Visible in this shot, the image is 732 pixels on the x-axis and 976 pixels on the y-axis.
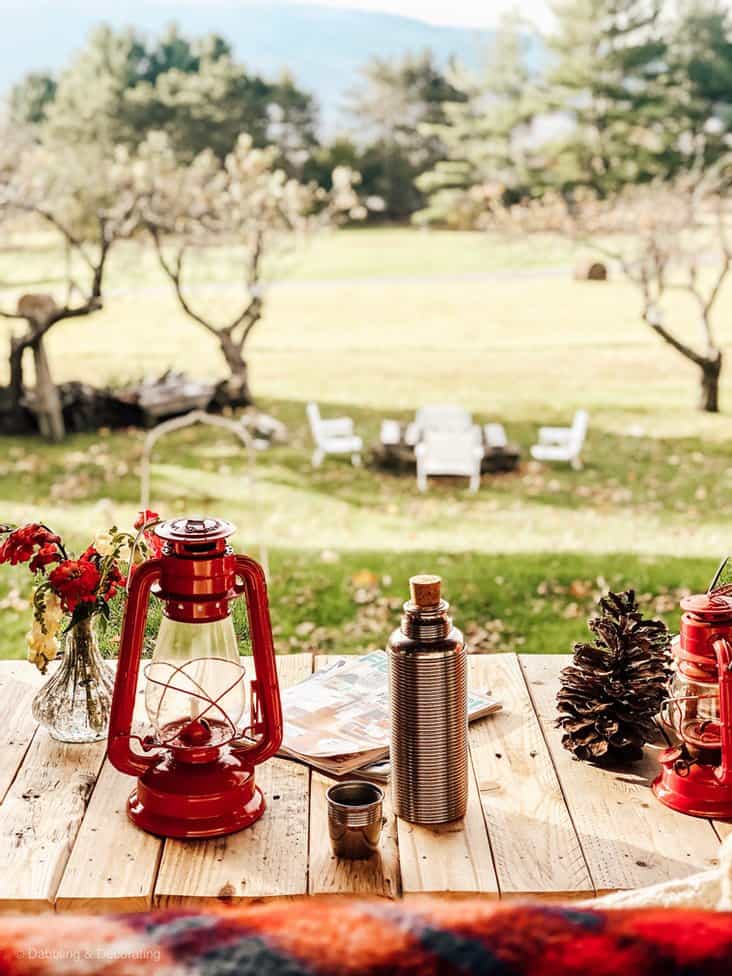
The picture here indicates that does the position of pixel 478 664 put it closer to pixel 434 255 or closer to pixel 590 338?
pixel 590 338

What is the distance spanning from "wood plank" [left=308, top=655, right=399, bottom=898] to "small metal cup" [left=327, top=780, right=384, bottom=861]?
12 mm

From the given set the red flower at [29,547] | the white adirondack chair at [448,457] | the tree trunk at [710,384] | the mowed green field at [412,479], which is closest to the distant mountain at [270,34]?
the mowed green field at [412,479]

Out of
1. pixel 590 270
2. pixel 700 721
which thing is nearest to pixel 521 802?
pixel 700 721

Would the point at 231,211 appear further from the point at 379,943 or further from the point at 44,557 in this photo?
the point at 379,943

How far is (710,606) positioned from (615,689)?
22 cm

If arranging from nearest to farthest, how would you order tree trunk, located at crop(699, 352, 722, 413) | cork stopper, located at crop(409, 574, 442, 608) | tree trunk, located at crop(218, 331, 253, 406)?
cork stopper, located at crop(409, 574, 442, 608) < tree trunk, located at crop(218, 331, 253, 406) < tree trunk, located at crop(699, 352, 722, 413)

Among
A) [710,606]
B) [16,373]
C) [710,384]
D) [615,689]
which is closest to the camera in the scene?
[710,606]

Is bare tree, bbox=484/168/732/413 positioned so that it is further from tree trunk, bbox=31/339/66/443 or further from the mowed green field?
tree trunk, bbox=31/339/66/443

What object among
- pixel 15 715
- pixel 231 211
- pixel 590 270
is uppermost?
pixel 15 715

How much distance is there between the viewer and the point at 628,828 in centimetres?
150

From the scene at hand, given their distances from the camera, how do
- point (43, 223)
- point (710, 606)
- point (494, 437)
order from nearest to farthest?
point (710, 606), point (494, 437), point (43, 223)

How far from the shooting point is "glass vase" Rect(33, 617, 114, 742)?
5.74ft

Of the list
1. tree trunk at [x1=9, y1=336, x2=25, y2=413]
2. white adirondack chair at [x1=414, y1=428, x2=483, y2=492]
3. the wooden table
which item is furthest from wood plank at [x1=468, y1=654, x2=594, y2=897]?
tree trunk at [x1=9, y1=336, x2=25, y2=413]

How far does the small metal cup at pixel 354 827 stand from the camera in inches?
55.6
